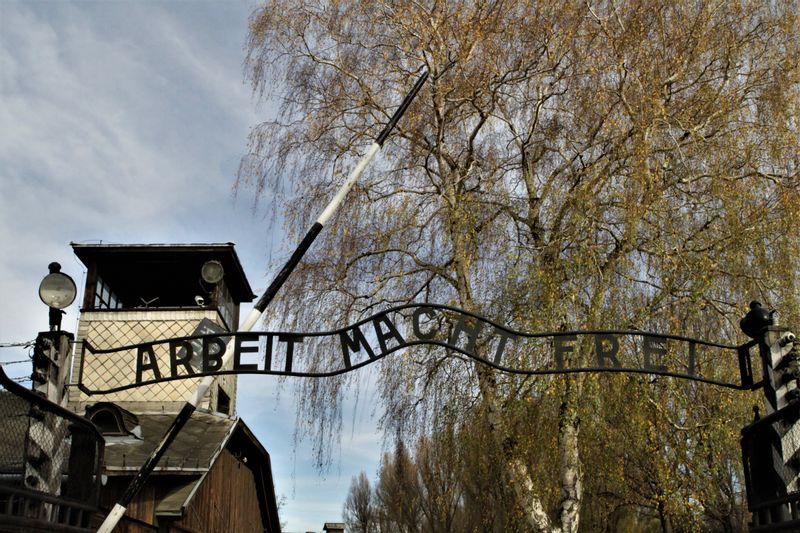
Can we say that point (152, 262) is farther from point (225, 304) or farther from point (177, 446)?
point (177, 446)

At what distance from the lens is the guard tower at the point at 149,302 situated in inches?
768

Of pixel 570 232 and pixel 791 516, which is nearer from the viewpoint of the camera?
pixel 791 516

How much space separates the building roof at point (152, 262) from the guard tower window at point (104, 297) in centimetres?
16

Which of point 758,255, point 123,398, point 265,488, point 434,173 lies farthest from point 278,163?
point 265,488

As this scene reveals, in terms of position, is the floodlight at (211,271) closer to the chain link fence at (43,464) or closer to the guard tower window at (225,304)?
the guard tower window at (225,304)

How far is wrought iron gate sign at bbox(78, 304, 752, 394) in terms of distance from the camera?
850 cm

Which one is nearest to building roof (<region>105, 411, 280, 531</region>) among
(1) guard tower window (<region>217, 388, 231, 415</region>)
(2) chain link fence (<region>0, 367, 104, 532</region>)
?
(1) guard tower window (<region>217, 388, 231, 415</region>)

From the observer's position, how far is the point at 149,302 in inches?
810

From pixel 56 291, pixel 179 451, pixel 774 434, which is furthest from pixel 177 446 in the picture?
pixel 774 434

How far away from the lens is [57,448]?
7148 mm

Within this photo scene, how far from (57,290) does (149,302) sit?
12638 millimetres

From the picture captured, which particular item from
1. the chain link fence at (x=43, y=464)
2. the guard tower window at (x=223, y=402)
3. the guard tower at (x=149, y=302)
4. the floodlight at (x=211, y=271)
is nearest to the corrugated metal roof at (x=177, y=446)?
the guard tower at (x=149, y=302)

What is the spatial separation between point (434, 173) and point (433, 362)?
12.7 ft

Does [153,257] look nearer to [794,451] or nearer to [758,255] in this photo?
[758,255]
